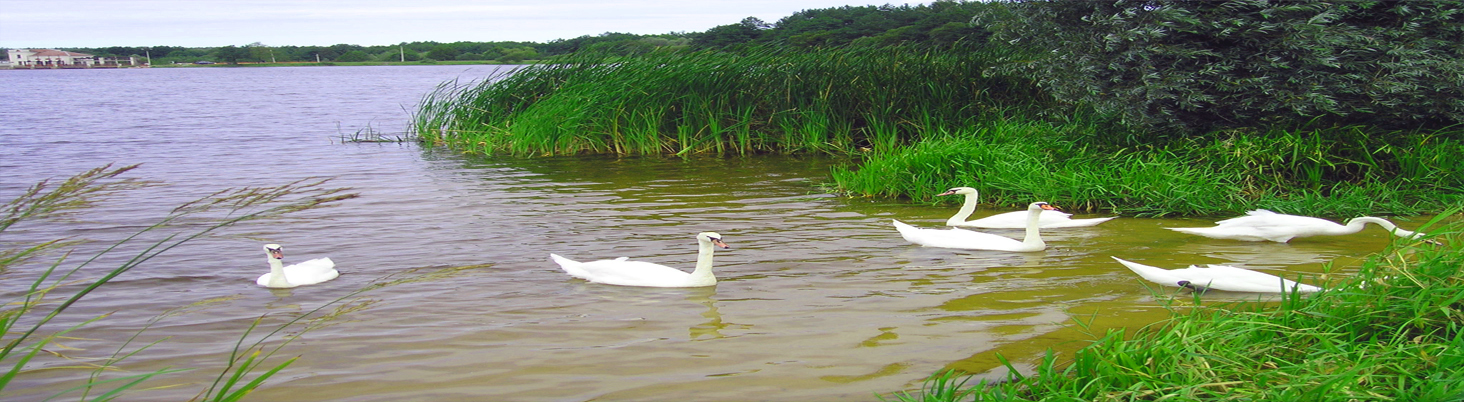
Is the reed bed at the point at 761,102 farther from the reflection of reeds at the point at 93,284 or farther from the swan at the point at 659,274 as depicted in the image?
the swan at the point at 659,274

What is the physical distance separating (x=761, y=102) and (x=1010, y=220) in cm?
699

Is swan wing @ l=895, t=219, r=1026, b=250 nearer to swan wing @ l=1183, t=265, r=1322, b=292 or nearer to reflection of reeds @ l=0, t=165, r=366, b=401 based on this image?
swan wing @ l=1183, t=265, r=1322, b=292

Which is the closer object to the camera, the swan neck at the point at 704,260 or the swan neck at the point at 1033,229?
the swan neck at the point at 704,260

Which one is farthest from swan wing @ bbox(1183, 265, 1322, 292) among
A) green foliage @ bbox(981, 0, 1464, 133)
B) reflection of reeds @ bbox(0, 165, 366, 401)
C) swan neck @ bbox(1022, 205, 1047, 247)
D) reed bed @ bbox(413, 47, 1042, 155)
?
reed bed @ bbox(413, 47, 1042, 155)

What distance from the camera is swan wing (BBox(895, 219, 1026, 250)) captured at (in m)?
7.23

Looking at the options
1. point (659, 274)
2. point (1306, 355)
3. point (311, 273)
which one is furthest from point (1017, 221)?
point (311, 273)

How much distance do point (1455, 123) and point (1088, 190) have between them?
3.33m

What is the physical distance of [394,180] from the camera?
1249 centimetres

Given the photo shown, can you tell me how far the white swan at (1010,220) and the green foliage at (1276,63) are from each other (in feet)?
5.57

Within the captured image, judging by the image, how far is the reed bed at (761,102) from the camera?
46.1 ft

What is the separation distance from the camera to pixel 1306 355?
3857 millimetres

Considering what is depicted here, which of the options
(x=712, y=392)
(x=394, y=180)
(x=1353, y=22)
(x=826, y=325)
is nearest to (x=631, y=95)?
(x=394, y=180)

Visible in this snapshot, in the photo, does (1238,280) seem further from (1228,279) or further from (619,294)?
(619,294)

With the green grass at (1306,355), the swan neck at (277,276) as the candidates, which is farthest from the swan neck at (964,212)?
the swan neck at (277,276)
